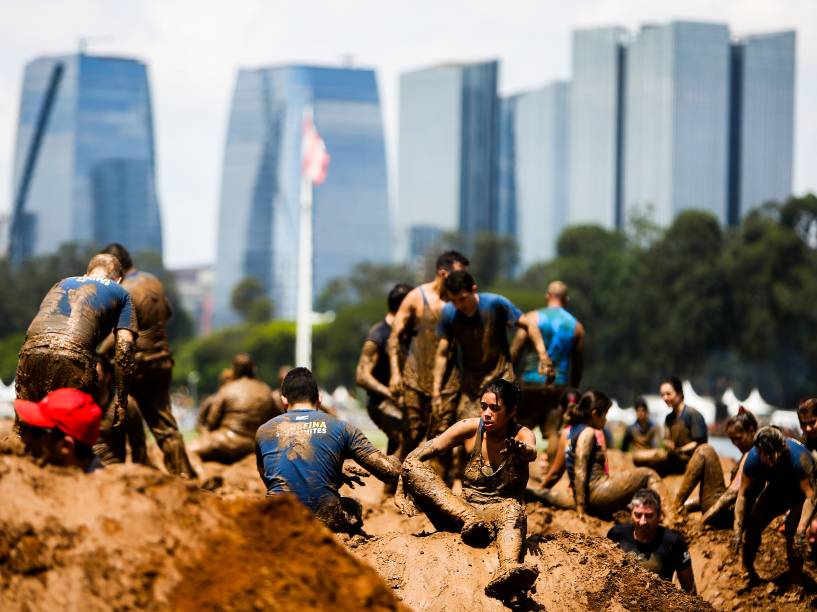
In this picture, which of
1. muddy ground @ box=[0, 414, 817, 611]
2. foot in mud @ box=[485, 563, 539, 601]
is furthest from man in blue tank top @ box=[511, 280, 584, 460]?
muddy ground @ box=[0, 414, 817, 611]

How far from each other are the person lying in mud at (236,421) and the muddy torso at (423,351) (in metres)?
3.83

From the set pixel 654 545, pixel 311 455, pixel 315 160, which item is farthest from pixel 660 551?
pixel 315 160

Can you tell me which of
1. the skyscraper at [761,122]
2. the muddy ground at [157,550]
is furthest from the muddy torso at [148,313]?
the skyscraper at [761,122]

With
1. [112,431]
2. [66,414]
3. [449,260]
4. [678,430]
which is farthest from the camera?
[678,430]

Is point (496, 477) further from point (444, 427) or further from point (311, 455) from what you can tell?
point (444, 427)

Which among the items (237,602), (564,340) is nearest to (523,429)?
(237,602)

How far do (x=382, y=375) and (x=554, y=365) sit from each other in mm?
1697

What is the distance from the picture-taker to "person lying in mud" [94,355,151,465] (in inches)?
477

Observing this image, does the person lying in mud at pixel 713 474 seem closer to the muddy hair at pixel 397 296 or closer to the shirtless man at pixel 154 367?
the muddy hair at pixel 397 296

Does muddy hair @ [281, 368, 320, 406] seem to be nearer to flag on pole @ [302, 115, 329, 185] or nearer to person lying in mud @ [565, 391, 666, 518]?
person lying in mud @ [565, 391, 666, 518]

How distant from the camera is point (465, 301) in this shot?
40.3ft

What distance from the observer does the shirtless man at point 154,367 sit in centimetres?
1280

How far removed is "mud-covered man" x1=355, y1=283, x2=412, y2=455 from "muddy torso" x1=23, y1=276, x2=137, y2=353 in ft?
14.4

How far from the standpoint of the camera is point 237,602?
19.7 feet
